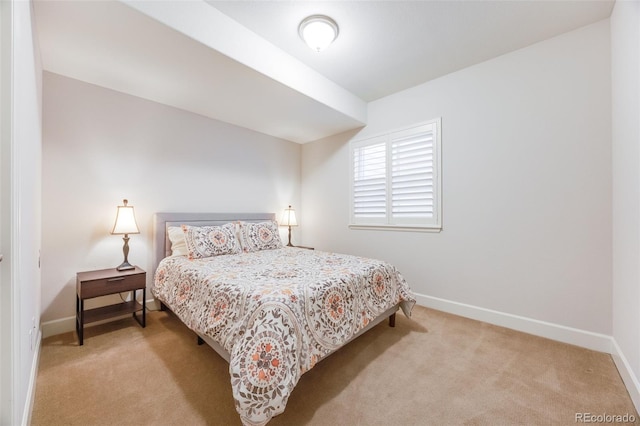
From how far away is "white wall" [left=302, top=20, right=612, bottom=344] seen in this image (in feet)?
6.91

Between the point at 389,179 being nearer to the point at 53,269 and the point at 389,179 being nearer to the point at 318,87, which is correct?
the point at 318,87

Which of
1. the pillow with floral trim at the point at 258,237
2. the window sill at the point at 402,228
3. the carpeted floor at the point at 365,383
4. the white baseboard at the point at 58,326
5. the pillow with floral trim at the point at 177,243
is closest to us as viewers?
the carpeted floor at the point at 365,383

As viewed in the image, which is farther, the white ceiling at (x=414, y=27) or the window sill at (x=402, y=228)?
the window sill at (x=402, y=228)

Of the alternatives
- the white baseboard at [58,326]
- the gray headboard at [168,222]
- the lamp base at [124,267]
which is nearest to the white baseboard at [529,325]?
the gray headboard at [168,222]

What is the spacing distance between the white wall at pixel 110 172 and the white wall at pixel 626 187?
12.3 feet

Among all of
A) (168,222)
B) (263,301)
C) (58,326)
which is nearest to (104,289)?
(58,326)

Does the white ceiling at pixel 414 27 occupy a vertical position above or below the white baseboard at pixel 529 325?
above

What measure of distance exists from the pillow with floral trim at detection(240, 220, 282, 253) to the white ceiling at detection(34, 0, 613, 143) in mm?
1457

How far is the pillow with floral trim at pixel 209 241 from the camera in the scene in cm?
268

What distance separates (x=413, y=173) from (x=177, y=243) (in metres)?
2.80

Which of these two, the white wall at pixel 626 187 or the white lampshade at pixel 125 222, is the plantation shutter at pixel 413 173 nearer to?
the white wall at pixel 626 187

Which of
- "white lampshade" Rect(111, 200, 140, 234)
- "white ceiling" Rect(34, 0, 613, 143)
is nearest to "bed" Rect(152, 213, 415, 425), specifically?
"white lampshade" Rect(111, 200, 140, 234)

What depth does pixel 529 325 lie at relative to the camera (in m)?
2.38

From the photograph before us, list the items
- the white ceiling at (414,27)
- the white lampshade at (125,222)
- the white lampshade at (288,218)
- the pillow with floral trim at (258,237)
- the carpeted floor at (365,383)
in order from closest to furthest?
the carpeted floor at (365,383) < the white ceiling at (414,27) < the white lampshade at (125,222) < the pillow with floral trim at (258,237) < the white lampshade at (288,218)
